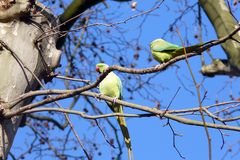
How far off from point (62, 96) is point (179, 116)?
1.99 feet

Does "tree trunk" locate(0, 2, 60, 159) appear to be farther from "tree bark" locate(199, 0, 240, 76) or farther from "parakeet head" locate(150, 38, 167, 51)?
"tree bark" locate(199, 0, 240, 76)

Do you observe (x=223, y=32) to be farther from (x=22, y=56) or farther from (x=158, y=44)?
Answer: (x=22, y=56)

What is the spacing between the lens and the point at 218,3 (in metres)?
4.11

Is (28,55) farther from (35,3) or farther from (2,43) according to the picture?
(35,3)

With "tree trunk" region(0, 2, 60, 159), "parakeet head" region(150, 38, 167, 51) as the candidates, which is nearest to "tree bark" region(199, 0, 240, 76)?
"parakeet head" region(150, 38, 167, 51)

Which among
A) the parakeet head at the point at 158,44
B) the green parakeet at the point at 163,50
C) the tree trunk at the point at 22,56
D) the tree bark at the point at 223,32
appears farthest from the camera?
the tree bark at the point at 223,32

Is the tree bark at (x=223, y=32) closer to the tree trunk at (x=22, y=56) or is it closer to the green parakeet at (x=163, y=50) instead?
the green parakeet at (x=163, y=50)

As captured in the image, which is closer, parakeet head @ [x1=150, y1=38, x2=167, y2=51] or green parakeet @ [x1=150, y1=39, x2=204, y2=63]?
green parakeet @ [x1=150, y1=39, x2=204, y2=63]

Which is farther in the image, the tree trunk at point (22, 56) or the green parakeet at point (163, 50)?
the green parakeet at point (163, 50)

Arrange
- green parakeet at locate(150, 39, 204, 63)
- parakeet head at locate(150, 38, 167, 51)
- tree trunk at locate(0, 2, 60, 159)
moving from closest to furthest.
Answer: tree trunk at locate(0, 2, 60, 159)
green parakeet at locate(150, 39, 204, 63)
parakeet head at locate(150, 38, 167, 51)

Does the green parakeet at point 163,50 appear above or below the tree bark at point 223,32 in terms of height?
below

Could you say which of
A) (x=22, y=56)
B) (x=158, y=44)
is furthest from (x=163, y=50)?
(x=22, y=56)

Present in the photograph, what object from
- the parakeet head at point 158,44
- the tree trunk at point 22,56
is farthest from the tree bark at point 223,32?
the tree trunk at point 22,56

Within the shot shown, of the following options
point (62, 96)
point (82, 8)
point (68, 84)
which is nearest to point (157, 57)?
point (82, 8)
